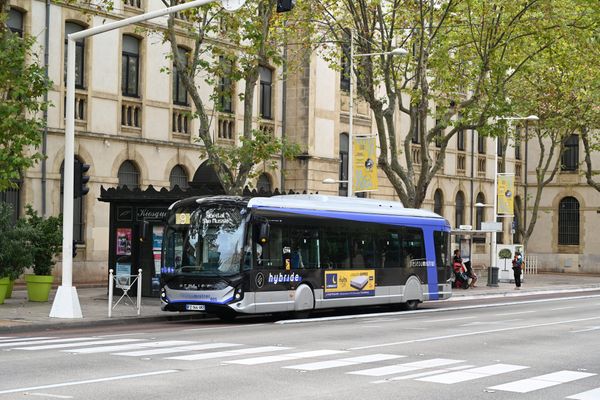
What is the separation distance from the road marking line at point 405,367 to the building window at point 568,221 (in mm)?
55945

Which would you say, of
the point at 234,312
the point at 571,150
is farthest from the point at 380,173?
the point at 234,312

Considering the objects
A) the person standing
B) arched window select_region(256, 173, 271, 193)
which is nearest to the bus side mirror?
arched window select_region(256, 173, 271, 193)

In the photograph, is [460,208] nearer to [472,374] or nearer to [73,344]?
[73,344]

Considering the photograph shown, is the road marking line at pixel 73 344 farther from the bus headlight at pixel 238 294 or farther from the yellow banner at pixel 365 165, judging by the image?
the yellow banner at pixel 365 165

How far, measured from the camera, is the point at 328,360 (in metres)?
17.0

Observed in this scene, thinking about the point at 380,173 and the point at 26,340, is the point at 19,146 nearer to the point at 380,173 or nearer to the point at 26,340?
the point at 26,340

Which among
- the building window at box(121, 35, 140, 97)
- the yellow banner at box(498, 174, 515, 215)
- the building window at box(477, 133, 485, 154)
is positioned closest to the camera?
the building window at box(121, 35, 140, 97)

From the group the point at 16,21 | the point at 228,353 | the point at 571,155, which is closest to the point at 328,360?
the point at 228,353

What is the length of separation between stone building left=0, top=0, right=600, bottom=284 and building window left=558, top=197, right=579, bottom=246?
20800 mm

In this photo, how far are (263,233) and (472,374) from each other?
37.0ft

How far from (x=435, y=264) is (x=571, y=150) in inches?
1592

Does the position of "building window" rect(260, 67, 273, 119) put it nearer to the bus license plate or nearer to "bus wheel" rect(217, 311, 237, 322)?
"bus wheel" rect(217, 311, 237, 322)

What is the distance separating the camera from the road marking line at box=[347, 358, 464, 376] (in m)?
15.5

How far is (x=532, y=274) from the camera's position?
6862 centimetres
